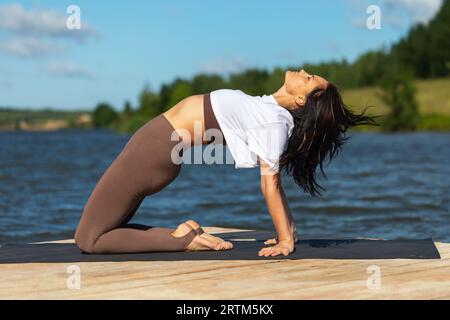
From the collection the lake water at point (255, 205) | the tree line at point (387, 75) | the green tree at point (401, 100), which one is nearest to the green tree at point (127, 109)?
the tree line at point (387, 75)

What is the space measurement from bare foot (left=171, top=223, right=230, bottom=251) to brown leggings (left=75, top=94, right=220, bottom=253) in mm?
30

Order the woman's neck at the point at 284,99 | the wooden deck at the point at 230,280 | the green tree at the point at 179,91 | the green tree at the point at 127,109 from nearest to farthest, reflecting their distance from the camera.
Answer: the wooden deck at the point at 230,280, the woman's neck at the point at 284,99, the green tree at the point at 179,91, the green tree at the point at 127,109

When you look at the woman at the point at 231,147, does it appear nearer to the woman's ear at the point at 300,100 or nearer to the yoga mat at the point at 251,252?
the woman's ear at the point at 300,100

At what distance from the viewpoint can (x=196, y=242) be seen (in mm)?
5539

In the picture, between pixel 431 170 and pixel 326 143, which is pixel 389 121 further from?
pixel 326 143

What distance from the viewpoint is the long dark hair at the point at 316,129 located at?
17.4 ft

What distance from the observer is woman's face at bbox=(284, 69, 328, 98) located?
5.33 meters

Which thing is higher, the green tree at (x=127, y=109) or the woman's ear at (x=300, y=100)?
the woman's ear at (x=300, y=100)

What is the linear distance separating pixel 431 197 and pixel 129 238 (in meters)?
12.6

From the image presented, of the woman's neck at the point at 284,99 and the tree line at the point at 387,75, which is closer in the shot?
the woman's neck at the point at 284,99

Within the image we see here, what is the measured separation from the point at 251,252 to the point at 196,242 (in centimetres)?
39

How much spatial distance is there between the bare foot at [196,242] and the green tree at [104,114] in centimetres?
13709

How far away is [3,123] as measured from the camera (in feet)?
483

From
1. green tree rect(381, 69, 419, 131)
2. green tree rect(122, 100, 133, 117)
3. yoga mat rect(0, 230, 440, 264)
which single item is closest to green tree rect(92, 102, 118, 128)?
green tree rect(122, 100, 133, 117)
